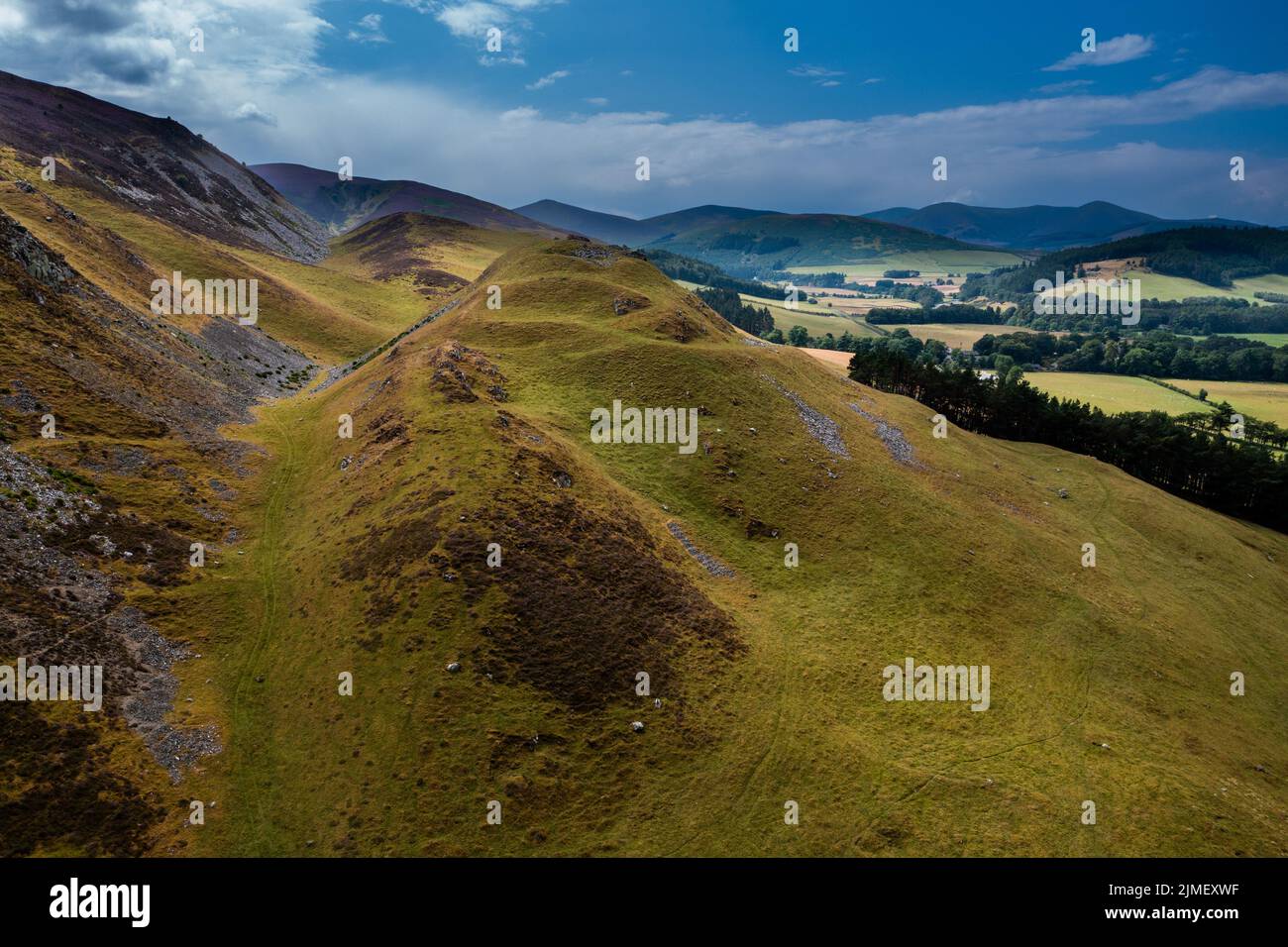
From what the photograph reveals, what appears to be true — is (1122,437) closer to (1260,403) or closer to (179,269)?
(1260,403)

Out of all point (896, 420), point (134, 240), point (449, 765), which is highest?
point (134, 240)

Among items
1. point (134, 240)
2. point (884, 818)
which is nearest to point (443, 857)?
point (884, 818)

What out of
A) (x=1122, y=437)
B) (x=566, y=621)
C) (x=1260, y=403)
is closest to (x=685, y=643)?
(x=566, y=621)

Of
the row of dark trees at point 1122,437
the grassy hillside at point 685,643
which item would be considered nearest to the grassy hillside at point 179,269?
the grassy hillside at point 685,643

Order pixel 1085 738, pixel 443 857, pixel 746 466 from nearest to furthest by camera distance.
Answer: pixel 443 857, pixel 1085 738, pixel 746 466

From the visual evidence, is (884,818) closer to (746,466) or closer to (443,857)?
(443,857)

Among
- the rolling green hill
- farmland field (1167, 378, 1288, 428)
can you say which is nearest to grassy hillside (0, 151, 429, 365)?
the rolling green hill

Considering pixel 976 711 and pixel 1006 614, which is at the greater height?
pixel 1006 614
